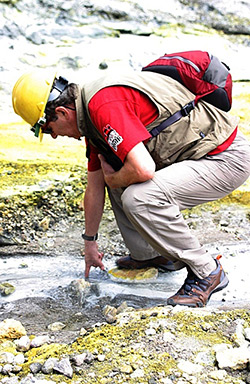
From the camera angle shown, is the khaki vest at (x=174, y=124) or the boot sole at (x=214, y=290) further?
the boot sole at (x=214, y=290)

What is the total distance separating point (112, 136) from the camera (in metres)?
3.00

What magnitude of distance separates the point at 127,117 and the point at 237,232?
2097 mm

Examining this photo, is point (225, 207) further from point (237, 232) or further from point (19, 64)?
point (19, 64)

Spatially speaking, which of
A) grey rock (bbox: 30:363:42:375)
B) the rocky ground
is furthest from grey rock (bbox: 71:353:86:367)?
grey rock (bbox: 30:363:42:375)

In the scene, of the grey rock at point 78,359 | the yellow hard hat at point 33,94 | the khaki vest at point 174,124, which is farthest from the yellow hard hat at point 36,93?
the grey rock at point 78,359

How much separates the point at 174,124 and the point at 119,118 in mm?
491

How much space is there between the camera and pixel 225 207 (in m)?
5.09

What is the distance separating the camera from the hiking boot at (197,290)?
3.35 metres

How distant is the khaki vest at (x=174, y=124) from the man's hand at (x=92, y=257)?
822 millimetres

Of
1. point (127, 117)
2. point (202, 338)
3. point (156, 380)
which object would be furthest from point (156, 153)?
point (156, 380)

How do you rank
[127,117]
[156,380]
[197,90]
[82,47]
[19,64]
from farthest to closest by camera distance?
[82,47] → [19,64] → [197,90] → [127,117] → [156,380]

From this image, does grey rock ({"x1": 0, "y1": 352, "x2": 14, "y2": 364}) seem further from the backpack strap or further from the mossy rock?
the backpack strap

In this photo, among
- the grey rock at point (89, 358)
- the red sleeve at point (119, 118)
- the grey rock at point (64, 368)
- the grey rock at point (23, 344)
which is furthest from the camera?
the red sleeve at point (119, 118)

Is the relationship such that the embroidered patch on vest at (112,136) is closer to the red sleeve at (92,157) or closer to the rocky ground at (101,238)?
the red sleeve at (92,157)
